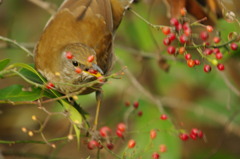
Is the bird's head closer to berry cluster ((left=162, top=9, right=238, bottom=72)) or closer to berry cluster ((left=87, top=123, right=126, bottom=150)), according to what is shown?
berry cluster ((left=87, top=123, right=126, bottom=150))

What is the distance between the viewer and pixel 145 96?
5324 millimetres

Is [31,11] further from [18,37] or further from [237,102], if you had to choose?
[237,102]

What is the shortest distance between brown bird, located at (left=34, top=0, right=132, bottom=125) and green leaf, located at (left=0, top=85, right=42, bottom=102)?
675 mm

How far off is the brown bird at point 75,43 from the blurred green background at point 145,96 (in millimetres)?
732

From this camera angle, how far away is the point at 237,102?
5.96 metres

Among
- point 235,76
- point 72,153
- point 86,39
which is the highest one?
point 86,39

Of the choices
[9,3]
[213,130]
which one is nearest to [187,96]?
[213,130]

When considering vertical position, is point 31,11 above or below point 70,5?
below

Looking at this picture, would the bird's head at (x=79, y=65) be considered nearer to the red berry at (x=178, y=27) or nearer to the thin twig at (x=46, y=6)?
the red berry at (x=178, y=27)

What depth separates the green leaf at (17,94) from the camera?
3.27 m

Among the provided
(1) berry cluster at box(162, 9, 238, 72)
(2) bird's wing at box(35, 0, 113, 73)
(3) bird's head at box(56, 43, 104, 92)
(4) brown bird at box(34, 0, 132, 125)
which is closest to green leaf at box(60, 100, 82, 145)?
(3) bird's head at box(56, 43, 104, 92)

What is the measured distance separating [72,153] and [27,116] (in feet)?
2.95

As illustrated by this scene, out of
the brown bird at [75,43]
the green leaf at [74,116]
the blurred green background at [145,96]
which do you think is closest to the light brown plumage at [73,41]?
the brown bird at [75,43]

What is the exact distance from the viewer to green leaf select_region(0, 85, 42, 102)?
3.27 metres
